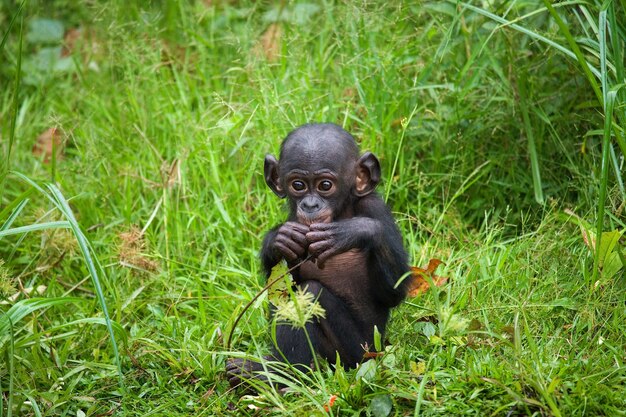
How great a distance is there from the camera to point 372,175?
16.6 feet

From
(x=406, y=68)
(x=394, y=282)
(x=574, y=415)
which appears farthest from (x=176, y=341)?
(x=406, y=68)

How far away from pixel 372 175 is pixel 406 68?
6.49 feet

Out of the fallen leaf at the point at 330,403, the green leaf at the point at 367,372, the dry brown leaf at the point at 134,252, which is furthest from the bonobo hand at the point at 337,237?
the dry brown leaf at the point at 134,252

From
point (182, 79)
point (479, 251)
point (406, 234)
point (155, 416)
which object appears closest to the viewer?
→ point (155, 416)

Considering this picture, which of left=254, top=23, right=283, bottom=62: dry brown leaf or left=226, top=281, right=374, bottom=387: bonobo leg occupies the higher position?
left=254, top=23, right=283, bottom=62: dry brown leaf

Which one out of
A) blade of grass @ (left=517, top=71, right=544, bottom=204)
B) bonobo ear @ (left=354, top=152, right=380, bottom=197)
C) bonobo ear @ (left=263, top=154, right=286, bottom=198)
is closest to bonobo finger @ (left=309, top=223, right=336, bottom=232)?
bonobo ear @ (left=354, top=152, right=380, bottom=197)

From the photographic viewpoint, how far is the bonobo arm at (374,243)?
4586 mm

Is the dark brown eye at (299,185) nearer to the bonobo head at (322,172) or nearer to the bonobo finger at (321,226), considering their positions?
the bonobo head at (322,172)

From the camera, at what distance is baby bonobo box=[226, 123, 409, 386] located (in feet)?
15.3

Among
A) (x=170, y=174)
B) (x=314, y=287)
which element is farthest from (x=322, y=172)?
(x=170, y=174)

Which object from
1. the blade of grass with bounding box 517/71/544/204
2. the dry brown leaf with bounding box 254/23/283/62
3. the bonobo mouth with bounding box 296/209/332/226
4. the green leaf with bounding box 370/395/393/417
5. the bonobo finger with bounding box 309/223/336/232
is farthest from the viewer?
the dry brown leaf with bounding box 254/23/283/62

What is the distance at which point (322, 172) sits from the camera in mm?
4840

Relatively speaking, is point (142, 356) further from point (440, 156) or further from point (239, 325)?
point (440, 156)

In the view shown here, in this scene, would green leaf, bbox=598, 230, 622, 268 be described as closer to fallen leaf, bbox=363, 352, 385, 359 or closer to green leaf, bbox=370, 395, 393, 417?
fallen leaf, bbox=363, 352, 385, 359
